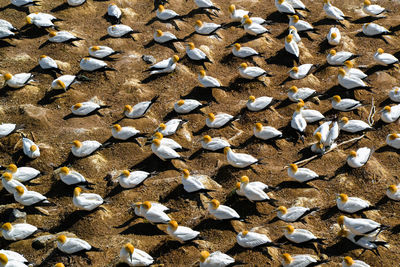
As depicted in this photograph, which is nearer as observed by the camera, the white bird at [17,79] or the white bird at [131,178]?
the white bird at [131,178]

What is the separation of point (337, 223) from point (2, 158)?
887cm

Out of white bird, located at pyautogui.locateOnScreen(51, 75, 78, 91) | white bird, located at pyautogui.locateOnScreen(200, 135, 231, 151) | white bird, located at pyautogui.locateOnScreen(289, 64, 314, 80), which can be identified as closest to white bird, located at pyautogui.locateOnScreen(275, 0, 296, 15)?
white bird, located at pyautogui.locateOnScreen(289, 64, 314, 80)

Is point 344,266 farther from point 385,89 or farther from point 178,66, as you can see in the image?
point 178,66

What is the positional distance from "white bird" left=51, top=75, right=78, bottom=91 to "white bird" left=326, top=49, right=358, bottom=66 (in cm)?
820

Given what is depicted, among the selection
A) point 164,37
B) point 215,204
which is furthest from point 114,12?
point 215,204

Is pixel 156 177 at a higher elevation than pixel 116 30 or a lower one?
lower

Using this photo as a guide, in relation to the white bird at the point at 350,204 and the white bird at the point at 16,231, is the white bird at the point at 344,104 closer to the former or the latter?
the white bird at the point at 350,204

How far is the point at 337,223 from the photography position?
13.3 meters

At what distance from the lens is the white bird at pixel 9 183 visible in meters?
13.6

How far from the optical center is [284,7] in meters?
20.5

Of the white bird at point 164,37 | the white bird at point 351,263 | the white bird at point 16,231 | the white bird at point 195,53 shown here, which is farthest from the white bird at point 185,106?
the white bird at point 351,263

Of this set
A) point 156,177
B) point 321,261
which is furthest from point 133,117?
point 321,261

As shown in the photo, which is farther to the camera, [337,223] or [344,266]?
[337,223]

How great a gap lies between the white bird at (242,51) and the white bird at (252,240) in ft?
25.6
